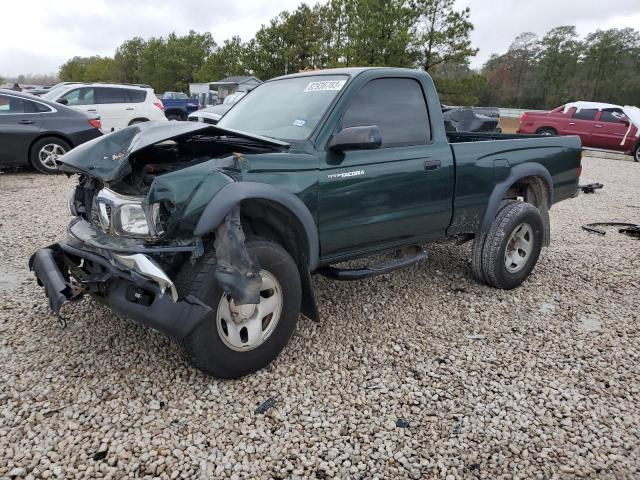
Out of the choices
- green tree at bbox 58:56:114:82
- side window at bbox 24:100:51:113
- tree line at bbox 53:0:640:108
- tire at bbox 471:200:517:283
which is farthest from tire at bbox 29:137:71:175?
green tree at bbox 58:56:114:82

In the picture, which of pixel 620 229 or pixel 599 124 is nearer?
pixel 620 229

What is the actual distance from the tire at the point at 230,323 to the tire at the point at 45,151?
7.28 metres

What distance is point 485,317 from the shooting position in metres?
3.80

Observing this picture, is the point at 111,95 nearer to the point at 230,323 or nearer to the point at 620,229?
the point at 230,323

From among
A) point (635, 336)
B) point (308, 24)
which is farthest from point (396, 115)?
point (308, 24)

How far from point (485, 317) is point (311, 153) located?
6.46 feet

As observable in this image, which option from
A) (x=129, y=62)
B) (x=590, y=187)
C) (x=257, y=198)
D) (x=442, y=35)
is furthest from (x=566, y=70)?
(x=129, y=62)

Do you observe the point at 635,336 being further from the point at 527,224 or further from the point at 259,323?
the point at 259,323

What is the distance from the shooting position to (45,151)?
8539 millimetres

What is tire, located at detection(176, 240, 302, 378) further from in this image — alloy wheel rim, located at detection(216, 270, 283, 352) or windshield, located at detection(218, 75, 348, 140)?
windshield, located at detection(218, 75, 348, 140)

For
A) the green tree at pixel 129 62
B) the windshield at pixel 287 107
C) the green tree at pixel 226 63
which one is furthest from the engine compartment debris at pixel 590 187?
the green tree at pixel 129 62

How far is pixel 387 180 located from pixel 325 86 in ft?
2.75

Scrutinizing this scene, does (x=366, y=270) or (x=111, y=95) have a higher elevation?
(x=111, y=95)

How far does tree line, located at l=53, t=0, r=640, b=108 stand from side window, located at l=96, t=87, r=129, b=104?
17.0m
